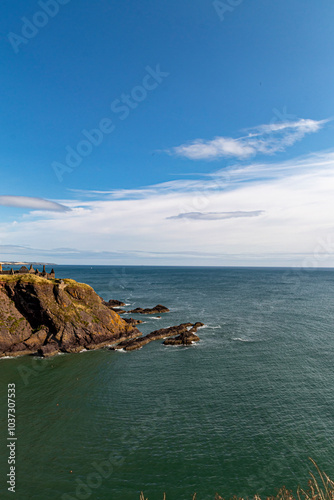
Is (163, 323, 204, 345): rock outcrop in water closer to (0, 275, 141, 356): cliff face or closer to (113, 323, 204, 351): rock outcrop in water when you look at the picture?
(113, 323, 204, 351): rock outcrop in water

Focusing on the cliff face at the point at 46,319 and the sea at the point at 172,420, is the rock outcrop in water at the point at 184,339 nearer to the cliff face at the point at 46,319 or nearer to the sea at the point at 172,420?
the sea at the point at 172,420

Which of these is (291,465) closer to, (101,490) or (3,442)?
(101,490)

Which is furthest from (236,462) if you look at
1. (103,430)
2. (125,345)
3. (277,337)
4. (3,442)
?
(277,337)

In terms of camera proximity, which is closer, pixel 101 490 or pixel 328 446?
pixel 101 490

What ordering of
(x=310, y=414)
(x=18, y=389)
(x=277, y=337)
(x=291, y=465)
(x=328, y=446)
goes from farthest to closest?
(x=277, y=337)
(x=18, y=389)
(x=310, y=414)
(x=328, y=446)
(x=291, y=465)

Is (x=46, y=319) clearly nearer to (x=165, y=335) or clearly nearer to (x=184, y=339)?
(x=165, y=335)

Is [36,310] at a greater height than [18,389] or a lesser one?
greater

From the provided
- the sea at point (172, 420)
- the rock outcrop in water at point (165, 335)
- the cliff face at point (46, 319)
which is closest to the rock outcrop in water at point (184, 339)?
the rock outcrop in water at point (165, 335)

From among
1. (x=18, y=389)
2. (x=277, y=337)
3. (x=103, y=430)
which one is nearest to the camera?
(x=103, y=430)
